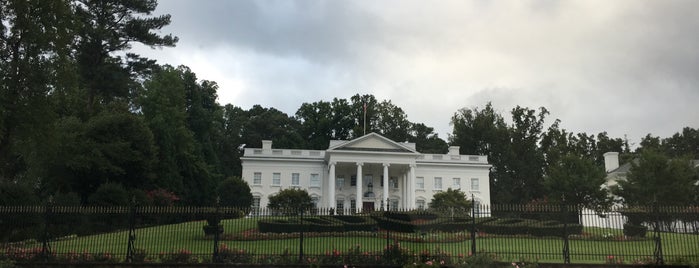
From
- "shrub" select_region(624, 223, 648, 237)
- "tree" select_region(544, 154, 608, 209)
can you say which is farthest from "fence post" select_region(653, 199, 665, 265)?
"tree" select_region(544, 154, 608, 209)

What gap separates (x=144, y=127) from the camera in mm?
36062

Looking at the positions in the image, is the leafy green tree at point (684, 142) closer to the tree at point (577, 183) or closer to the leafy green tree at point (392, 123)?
the leafy green tree at point (392, 123)

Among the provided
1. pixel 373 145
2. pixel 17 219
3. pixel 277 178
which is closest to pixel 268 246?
pixel 17 219

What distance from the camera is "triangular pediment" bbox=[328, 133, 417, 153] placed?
5247 centimetres

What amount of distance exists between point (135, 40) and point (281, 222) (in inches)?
1060

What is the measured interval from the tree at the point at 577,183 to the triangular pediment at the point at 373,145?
50.4 feet

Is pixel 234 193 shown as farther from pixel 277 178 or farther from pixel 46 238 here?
pixel 46 238

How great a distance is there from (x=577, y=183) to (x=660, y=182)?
5815 mm

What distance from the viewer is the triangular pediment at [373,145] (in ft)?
172

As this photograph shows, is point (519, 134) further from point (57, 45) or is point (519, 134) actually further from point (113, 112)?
point (57, 45)

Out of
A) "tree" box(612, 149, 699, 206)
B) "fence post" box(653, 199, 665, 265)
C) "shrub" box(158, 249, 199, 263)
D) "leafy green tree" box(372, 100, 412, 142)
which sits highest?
"leafy green tree" box(372, 100, 412, 142)

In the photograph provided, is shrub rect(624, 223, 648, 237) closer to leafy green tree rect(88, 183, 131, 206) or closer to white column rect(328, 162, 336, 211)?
leafy green tree rect(88, 183, 131, 206)

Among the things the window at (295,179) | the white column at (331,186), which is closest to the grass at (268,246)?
the white column at (331,186)

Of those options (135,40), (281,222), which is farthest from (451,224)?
(135,40)
